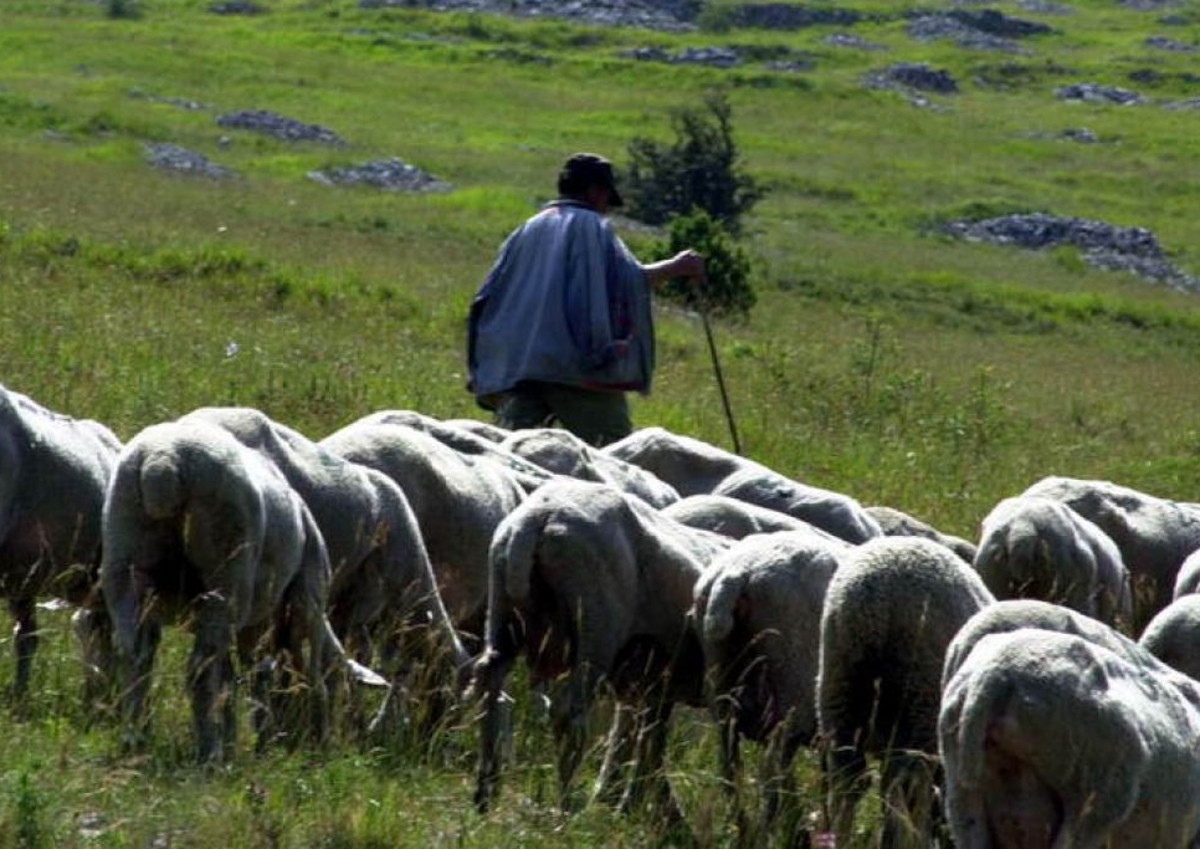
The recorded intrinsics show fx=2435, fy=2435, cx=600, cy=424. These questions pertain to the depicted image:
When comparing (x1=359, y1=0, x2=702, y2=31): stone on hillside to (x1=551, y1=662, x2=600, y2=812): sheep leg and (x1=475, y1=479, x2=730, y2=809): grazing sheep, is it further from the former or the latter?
(x1=551, y1=662, x2=600, y2=812): sheep leg

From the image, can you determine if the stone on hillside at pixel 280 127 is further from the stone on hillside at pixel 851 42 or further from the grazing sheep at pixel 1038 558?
the grazing sheep at pixel 1038 558

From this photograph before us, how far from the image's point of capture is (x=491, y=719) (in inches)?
331

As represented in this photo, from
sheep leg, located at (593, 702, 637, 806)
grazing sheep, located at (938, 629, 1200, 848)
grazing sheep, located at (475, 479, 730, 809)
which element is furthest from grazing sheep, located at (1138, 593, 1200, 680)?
grazing sheep, located at (938, 629, 1200, 848)

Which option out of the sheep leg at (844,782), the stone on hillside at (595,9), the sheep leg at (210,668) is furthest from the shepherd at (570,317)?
the stone on hillside at (595,9)

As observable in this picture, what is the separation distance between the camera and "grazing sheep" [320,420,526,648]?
9891 millimetres

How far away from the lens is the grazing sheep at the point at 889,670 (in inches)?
301

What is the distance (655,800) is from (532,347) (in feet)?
16.7

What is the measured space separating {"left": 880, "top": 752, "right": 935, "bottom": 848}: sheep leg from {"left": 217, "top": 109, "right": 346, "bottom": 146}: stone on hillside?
46234 millimetres

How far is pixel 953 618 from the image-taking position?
773cm

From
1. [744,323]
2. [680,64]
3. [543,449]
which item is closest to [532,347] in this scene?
[543,449]

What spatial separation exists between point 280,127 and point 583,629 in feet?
152

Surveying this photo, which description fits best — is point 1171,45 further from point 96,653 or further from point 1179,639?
point 96,653

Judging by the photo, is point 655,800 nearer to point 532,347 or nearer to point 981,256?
point 532,347

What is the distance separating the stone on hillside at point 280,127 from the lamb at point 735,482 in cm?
4137
